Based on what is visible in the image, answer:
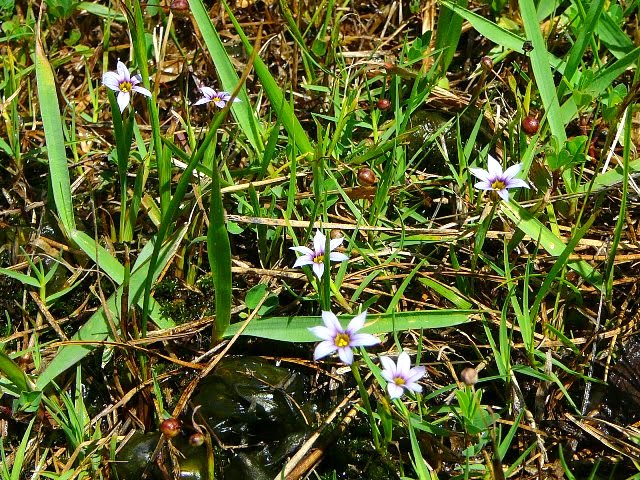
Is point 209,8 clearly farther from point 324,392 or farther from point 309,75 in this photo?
point 324,392

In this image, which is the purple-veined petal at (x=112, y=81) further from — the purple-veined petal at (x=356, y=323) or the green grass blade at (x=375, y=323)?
the purple-veined petal at (x=356, y=323)

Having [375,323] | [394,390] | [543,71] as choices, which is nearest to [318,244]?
[375,323]

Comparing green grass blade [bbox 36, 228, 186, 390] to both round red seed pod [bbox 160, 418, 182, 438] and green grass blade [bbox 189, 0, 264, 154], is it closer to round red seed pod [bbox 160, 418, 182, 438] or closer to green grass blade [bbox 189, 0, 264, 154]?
round red seed pod [bbox 160, 418, 182, 438]

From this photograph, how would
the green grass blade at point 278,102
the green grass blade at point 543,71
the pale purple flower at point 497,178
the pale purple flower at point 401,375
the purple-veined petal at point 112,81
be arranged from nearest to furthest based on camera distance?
the pale purple flower at point 401,375 < the pale purple flower at point 497,178 < the purple-veined petal at point 112,81 < the green grass blade at point 278,102 < the green grass blade at point 543,71

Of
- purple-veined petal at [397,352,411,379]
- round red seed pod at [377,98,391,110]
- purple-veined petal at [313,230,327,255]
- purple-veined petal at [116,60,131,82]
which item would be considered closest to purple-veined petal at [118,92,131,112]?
purple-veined petal at [116,60,131,82]

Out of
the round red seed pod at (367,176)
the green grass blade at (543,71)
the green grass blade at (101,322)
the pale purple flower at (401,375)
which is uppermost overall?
the green grass blade at (543,71)

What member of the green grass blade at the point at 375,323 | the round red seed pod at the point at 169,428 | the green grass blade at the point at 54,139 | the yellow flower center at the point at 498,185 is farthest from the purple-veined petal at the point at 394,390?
the green grass blade at the point at 54,139

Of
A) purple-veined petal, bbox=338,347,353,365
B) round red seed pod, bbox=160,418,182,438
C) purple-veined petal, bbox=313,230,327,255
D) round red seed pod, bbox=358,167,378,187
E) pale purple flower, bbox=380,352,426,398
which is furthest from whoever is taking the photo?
round red seed pod, bbox=358,167,378,187
